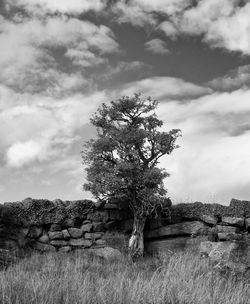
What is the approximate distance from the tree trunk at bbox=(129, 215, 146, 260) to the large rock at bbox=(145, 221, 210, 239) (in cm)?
85

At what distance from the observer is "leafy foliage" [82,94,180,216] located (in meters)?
16.8

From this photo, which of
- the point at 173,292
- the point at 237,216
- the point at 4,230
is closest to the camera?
the point at 173,292

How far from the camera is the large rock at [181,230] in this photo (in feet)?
56.5

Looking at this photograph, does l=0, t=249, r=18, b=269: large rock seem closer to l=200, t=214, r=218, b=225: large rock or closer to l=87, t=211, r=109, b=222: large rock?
l=87, t=211, r=109, b=222: large rock

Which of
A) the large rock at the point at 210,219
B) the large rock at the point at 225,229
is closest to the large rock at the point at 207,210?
the large rock at the point at 210,219

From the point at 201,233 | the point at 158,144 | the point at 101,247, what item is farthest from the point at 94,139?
the point at 201,233

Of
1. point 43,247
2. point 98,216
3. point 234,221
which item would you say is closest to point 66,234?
point 43,247

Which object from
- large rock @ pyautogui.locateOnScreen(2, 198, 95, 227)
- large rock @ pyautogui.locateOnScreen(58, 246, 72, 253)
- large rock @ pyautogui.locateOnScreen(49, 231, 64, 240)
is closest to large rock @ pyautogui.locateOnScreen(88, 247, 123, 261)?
large rock @ pyautogui.locateOnScreen(58, 246, 72, 253)

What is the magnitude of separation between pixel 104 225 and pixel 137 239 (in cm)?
148

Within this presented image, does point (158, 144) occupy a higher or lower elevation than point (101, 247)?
higher

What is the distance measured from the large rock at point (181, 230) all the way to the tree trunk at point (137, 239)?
0.85 metres

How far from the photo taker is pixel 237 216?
57.5ft

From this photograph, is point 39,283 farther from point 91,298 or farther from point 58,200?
point 58,200

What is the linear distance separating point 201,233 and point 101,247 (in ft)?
12.0
